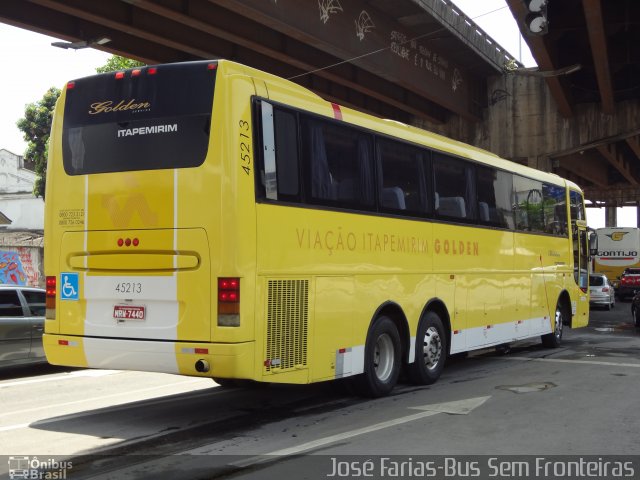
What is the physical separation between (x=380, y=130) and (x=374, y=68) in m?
11.8

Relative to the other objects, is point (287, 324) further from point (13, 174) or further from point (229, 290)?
point (13, 174)

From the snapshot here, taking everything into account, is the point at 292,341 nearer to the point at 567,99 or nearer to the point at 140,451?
the point at 140,451

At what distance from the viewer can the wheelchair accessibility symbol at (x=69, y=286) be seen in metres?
7.77

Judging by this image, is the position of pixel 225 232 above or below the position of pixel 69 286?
above

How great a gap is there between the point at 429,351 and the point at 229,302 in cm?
427

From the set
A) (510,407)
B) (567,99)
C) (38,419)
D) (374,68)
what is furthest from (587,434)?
(567,99)

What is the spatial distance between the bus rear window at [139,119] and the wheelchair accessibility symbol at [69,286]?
1143 millimetres

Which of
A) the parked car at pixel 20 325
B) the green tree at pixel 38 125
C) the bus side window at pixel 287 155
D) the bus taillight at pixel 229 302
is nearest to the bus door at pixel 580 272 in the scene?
the bus side window at pixel 287 155

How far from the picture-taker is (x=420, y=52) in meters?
23.2

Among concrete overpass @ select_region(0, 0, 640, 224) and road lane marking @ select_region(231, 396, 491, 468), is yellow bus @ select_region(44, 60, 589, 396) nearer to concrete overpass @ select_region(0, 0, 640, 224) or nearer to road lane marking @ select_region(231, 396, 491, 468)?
road lane marking @ select_region(231, 396, 491, 468)

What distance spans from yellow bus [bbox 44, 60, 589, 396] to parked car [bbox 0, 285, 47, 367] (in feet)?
11.3

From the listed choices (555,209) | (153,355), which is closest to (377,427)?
(153,355)

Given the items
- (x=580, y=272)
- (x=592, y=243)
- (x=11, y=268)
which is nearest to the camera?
(x=580, y=272)

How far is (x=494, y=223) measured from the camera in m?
12.5
